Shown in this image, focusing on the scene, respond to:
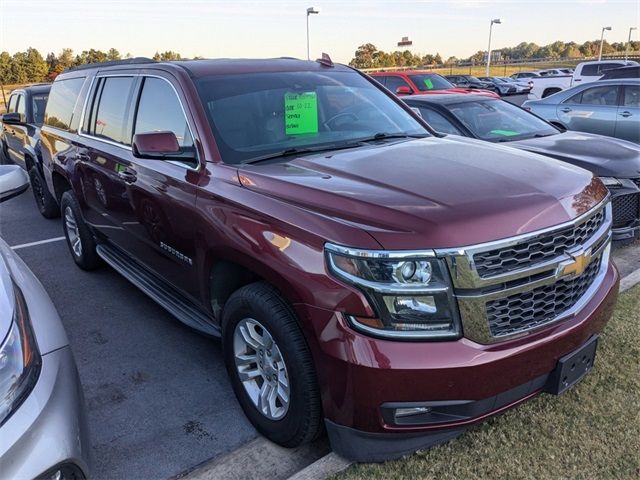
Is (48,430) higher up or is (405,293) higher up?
(405,293)

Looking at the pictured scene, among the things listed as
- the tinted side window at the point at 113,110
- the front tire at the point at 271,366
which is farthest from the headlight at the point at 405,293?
the tinted side window at the point at 113,110

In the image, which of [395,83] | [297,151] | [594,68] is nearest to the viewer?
[297,151]

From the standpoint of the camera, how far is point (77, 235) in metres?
5.43

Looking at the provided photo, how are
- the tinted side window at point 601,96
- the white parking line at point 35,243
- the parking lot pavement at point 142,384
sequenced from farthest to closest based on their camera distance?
the tinted side window at point 601,96 → the white parking line at point 35,243 → the parking lot pavement at point 142,384

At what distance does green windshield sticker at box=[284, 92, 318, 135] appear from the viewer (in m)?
3.36

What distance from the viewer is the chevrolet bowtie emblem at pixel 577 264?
7.79ft

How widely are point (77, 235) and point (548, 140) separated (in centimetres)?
520

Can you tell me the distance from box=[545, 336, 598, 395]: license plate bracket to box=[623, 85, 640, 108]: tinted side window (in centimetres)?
846

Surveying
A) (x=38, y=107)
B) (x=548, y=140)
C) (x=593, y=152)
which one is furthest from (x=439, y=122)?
(x=38, y=107)

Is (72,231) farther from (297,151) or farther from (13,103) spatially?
(13,103)

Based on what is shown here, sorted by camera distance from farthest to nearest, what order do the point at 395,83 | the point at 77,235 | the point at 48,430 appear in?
the point at 395,83
the point at 77,235
the point at 48,430

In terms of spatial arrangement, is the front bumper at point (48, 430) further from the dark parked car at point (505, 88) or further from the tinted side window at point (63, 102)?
the dark parked car at point (505, 88)

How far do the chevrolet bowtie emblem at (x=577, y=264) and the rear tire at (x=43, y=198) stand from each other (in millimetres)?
6867

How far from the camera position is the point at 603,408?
2.87 meters
